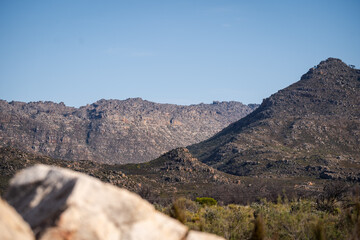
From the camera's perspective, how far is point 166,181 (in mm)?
75312

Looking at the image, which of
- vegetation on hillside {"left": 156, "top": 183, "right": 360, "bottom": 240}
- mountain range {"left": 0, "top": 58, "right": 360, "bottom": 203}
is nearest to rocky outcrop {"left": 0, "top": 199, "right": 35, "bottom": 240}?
vegetation on hillside {"left": 156, "top": 183, "right": 360, "bottom": 240}

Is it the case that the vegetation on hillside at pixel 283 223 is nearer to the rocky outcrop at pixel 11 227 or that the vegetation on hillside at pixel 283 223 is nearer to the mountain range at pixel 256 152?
the rocky outcrop at pixel 11 227

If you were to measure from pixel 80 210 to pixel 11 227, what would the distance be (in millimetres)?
1266

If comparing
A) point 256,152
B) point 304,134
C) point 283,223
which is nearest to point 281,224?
point 283,223

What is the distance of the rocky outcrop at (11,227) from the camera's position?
250 inches

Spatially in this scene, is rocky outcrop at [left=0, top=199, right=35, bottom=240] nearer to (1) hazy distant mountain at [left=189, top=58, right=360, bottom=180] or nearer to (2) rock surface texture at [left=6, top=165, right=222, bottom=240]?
(2) rock surface texture at [left=6, top=165, right=222, bottom=240]

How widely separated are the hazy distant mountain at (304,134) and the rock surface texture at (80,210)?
252ft

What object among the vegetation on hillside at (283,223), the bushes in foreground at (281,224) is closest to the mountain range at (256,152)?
the vegetation on hillside at (283,223)

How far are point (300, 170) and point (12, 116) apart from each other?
132m

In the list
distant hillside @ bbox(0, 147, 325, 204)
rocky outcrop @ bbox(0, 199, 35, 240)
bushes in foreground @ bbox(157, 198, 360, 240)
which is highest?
rocky outcrop @ bbox(0, 199, 35, 240)

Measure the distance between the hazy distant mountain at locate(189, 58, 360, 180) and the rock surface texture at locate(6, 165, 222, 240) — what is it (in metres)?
76.9

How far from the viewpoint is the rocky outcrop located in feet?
20.8

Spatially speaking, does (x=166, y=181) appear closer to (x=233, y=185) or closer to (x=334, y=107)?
(x=233, y=185)

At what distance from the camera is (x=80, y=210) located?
7520 millimetres
